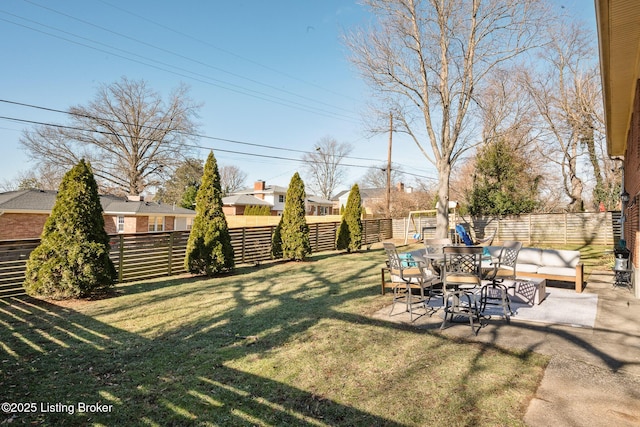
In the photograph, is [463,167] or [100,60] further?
[463,167]

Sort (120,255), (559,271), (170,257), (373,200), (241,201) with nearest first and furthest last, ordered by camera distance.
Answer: (559,271), (120,255), (170,257), (373,200), (241,201)

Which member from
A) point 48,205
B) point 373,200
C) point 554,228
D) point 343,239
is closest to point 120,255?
point 343,239

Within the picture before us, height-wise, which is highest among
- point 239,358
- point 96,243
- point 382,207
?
point 382,207

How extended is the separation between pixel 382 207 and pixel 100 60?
879 inches

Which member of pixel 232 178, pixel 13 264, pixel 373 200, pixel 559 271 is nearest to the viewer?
pixel 13 264

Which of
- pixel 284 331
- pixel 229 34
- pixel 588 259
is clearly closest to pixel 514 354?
pixel 284 331

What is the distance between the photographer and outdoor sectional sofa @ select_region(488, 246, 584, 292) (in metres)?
6.54

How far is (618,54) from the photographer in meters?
4.68

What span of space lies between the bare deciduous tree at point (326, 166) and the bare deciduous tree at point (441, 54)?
1141 inches

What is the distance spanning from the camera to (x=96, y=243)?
6.72 metres

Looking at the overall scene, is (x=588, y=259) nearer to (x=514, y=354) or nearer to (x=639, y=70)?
(x=639, y=70)

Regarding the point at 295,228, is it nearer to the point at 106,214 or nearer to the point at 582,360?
the point at 582,360

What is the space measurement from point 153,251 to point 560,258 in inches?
396

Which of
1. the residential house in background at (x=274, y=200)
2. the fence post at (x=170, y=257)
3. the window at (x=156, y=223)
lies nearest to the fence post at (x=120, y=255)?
the fence post at (x=170, y=257)
